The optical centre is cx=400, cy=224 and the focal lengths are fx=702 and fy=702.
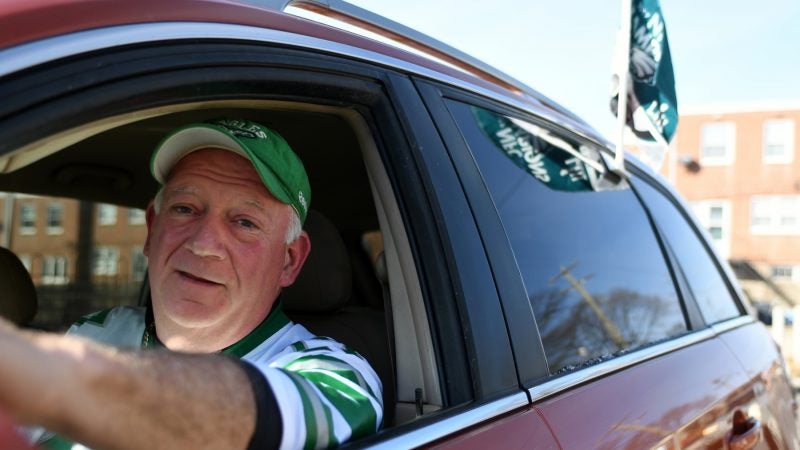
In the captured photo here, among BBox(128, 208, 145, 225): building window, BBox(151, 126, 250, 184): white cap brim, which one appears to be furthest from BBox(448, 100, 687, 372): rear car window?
BBox(128, 208, 145, 225): building window

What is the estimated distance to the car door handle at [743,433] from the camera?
215 cm

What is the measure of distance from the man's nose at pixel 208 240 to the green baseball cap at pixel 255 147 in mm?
168

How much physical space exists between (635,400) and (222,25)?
1.32m

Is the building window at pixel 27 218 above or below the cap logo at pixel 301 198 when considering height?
above

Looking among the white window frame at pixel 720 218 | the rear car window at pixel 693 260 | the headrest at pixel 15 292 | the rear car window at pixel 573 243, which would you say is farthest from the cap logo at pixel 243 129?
the white window frame at pixel 720 218

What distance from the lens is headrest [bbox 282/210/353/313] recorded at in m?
2.15

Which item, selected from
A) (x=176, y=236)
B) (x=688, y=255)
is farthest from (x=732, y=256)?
(x=176, y=236)

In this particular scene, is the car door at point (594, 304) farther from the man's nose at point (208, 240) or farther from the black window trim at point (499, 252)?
the man's nose at point (208, 240)

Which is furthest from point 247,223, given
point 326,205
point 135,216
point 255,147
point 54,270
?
point 54,270

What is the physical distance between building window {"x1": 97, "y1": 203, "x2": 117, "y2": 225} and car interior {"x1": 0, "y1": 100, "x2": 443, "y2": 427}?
197 mm

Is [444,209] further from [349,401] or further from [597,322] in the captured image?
[597,322]

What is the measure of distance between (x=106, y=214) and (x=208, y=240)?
7.73 feet

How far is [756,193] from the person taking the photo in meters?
28.3

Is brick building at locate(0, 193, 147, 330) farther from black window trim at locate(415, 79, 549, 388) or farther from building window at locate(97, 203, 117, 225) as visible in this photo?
black window trim at locate(415, 79, 549, 388)
